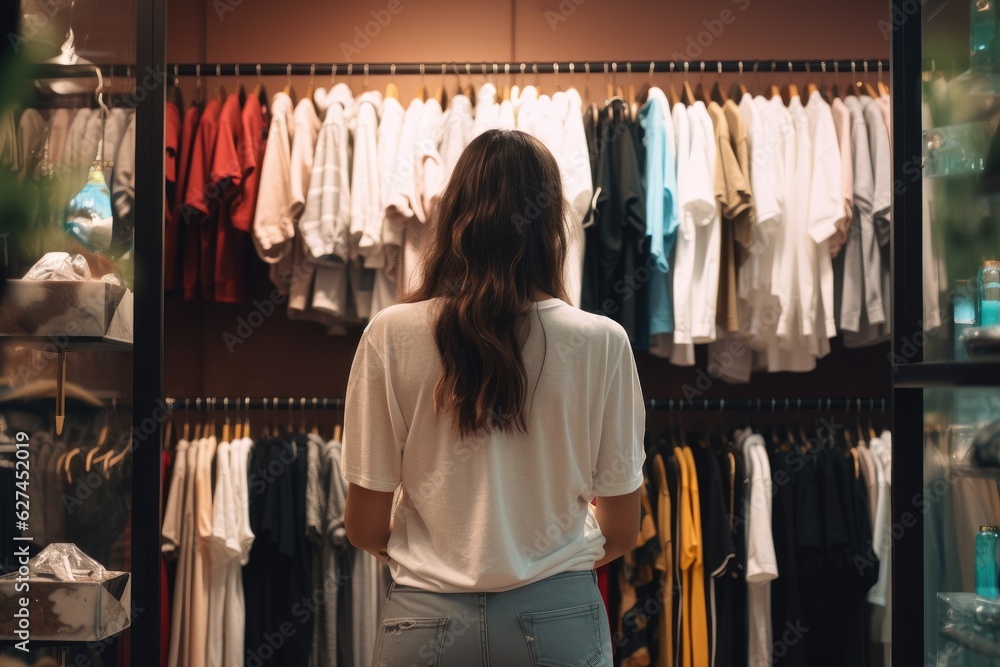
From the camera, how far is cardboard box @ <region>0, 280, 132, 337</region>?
4.56 feet

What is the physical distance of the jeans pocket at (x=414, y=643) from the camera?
1417 millimetres

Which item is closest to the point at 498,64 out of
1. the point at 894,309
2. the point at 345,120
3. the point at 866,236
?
the point at 345,120

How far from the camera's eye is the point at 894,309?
1.43 m

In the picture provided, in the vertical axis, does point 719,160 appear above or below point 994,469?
above

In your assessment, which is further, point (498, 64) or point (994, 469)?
point (498, 64)

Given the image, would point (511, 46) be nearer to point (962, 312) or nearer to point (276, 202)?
point (276, 202)

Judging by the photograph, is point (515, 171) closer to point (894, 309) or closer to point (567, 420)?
point (567, 420)

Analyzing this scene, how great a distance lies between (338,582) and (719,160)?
77.1 inches

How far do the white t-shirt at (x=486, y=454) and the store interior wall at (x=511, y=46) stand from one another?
242 cm

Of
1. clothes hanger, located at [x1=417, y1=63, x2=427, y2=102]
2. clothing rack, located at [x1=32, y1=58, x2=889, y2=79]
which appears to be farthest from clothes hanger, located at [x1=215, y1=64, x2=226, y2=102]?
clothes hanger, located at [x1=417, y1=63, x2=427, y2=102]

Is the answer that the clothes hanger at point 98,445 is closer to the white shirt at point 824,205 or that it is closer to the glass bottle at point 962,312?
the glass bottle at point 962,312

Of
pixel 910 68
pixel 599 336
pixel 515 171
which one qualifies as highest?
pixel 910 68

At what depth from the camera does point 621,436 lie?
5.11 ft

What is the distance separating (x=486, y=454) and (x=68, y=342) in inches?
25.3
